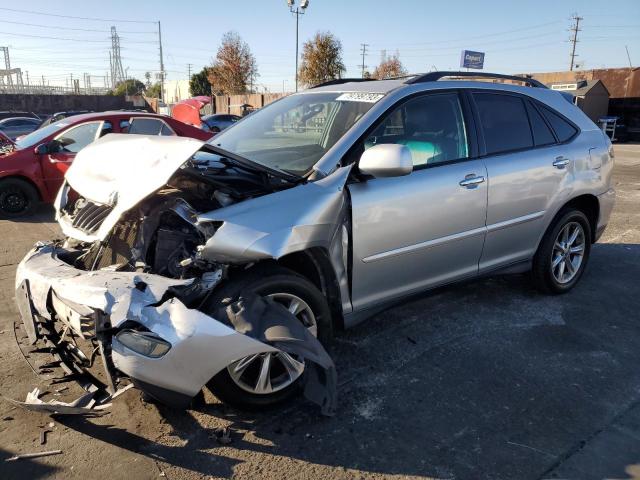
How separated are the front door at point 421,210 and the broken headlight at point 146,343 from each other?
130 centimetres

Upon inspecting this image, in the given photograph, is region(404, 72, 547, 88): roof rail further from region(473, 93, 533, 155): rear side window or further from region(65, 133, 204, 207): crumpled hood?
region(65, 133, 204, 207): crumpled hood

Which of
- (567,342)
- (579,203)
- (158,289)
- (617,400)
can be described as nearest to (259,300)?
(158,289)

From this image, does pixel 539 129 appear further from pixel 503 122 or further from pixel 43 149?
pixel 43 149

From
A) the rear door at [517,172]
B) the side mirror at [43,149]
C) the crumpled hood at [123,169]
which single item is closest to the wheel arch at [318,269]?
the crumpled hood at [123,169]

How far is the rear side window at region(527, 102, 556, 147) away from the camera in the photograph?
4.32 meters

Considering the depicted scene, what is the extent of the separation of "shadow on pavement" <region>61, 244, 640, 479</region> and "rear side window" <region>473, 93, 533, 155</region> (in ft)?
4.18

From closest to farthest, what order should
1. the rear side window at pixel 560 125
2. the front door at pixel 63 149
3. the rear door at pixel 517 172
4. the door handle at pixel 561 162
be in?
the rear door at pixel 517 172 < the door handle at pixel 561 162 < the rear side window at pixel 560 125 < the front door at pixel 63 149

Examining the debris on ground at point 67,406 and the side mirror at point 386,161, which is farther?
the side mirror at point 386,161

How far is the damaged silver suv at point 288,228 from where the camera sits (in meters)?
2.54

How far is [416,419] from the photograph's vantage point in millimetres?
2879

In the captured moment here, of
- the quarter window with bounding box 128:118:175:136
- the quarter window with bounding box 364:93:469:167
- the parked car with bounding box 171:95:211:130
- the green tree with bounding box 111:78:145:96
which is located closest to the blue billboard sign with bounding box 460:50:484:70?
the parked car with bounding box 171:95:211:130

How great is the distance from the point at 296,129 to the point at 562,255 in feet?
8.90

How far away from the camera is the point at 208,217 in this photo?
2721 mm

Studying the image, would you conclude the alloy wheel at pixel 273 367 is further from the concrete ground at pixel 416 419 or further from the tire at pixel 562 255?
the tire at pixel 562 255
